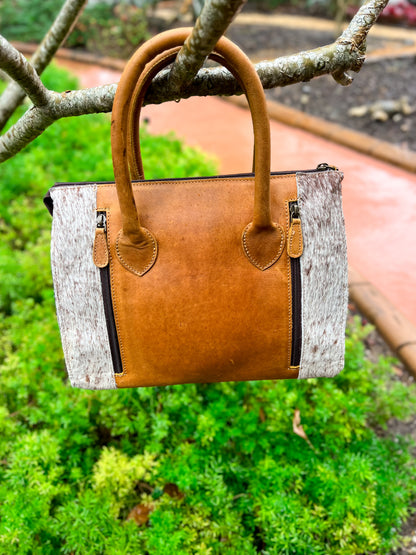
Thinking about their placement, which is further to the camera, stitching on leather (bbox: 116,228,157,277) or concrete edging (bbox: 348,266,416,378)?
concrete edging (bbox: 348,266,416,378)

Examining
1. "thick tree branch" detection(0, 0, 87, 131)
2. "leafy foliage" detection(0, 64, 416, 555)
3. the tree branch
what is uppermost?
"thick tree branch" detection(0, 0, 87, 131)

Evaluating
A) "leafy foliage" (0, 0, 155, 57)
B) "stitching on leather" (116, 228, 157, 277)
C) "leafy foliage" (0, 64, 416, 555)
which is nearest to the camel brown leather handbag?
"stitching on leather" (116, 228, 157, 277)

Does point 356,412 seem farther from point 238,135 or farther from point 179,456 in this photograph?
point 238,135

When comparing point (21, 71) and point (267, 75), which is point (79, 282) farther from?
point (267, 75)

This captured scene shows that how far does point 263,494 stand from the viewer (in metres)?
1.70

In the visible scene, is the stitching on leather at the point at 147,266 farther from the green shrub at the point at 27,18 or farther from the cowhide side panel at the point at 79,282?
the green shrub at the point at 27,18

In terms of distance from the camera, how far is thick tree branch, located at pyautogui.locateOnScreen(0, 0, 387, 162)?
1.07 metres

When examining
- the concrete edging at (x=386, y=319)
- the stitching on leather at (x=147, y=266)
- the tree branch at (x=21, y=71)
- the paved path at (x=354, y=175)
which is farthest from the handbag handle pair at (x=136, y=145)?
the paved path at (x=354, y=175)

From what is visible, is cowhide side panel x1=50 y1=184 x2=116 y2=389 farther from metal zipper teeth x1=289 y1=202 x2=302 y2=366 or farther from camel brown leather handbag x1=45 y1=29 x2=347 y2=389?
metal zipper teeth x1=289 y1=202 x2=302 y2=366

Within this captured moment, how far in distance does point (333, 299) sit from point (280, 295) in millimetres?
151

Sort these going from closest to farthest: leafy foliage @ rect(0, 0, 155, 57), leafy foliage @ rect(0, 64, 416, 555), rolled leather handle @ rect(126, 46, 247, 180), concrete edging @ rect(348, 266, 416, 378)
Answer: rolled leather handle @ rect(126, 46, 247, 180) → leafy foliage @ rect(0, 64, 416, 555) → concrete edging @ rect(348, 266, 416, 378) → leafy foliage @ rect(0, 0, 155, 57)

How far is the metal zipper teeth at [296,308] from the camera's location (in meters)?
1.18

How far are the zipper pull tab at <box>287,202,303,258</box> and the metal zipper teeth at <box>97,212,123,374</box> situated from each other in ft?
1.43

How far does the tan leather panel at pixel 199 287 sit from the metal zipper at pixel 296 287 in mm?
15
